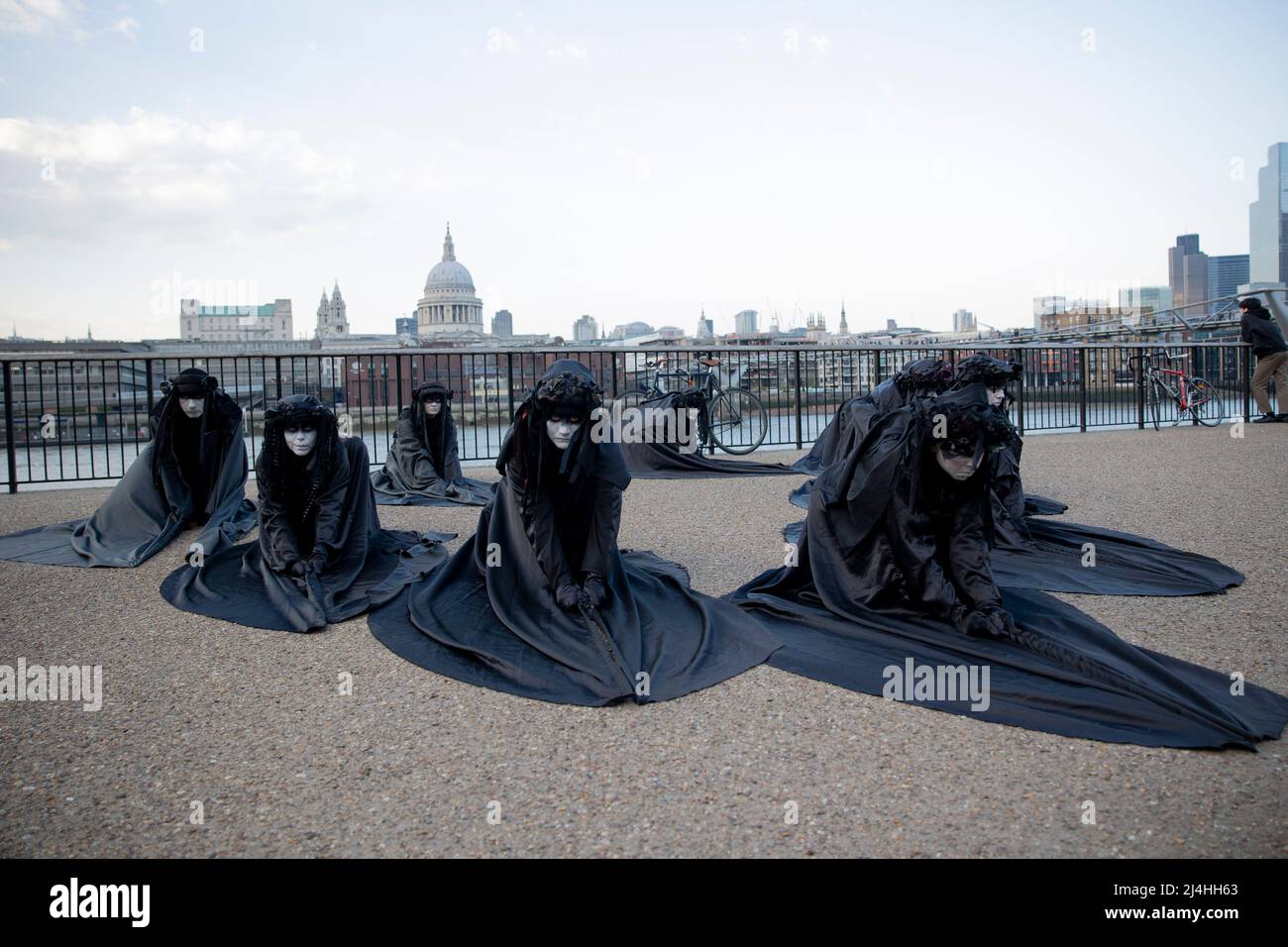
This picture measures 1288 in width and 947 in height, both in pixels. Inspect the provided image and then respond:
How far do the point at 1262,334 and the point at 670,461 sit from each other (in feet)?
38.1

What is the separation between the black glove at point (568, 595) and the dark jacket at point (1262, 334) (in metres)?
16.4

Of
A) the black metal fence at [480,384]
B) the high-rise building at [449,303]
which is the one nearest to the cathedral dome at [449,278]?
the high-rise building at [449,303]

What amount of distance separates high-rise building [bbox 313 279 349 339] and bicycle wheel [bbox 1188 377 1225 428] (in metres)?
141

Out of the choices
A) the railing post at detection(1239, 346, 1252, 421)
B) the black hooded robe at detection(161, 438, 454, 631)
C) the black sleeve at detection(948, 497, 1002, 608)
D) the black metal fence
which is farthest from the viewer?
the railing post at detection(1239, 346, 1252, 421)

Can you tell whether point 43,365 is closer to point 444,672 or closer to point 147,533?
point 147,533

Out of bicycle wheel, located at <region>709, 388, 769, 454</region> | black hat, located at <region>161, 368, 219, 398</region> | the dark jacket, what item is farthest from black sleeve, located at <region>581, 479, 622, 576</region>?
the dark jacket

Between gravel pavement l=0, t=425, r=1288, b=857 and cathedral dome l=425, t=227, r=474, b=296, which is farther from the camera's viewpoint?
cathedral dome l=425, t=227, r=474, b=296

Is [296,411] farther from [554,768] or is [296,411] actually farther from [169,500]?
[554,768]

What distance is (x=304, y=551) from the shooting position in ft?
19.2

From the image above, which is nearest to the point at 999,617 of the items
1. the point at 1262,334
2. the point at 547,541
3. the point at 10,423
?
the point at 547,541

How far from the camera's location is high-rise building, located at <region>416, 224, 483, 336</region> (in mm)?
122062

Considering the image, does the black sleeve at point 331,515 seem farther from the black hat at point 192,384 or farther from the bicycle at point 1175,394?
the bicycle at point 1175,394

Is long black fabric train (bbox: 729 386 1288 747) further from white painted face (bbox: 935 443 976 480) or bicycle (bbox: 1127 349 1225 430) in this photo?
bicycle (bbox: 1127 349 1225 430)

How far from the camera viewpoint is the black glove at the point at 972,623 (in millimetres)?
4180
